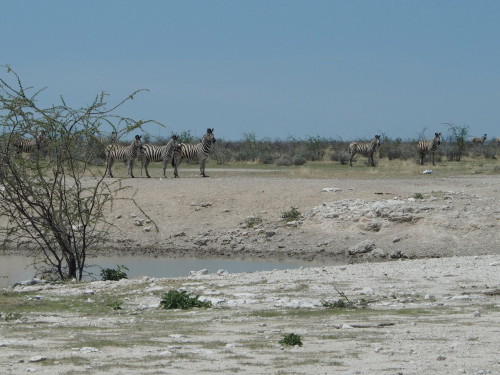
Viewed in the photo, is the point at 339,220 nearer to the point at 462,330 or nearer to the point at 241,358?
the point at 462,330

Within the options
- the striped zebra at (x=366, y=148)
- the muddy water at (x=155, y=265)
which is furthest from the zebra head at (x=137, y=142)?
the muddy water at (x=155, y=265)

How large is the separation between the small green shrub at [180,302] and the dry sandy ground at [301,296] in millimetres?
181

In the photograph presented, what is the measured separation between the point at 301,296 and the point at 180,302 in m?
1.68

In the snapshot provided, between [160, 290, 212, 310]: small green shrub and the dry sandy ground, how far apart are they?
7.1 inches

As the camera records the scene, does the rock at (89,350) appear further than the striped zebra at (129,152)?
No

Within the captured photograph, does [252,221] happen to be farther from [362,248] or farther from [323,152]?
[323,152]

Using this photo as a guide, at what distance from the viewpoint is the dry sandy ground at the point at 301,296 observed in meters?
8.63

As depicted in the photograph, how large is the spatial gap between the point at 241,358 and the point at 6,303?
5073 mm

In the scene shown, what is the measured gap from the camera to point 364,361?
28.1ft

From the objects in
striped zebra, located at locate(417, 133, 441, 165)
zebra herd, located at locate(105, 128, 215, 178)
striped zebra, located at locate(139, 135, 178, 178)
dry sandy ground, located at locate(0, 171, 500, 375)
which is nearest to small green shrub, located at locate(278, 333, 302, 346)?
dry sandy ground, located at locate(0, 171, 500, 375)

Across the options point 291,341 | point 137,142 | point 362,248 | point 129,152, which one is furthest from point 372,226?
point 291,341

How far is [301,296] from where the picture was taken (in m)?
13.1

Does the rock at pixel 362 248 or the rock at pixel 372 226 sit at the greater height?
the rock at pixel 372 226

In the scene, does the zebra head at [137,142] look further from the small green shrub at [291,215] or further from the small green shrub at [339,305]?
the small green shrub at [339,305]
